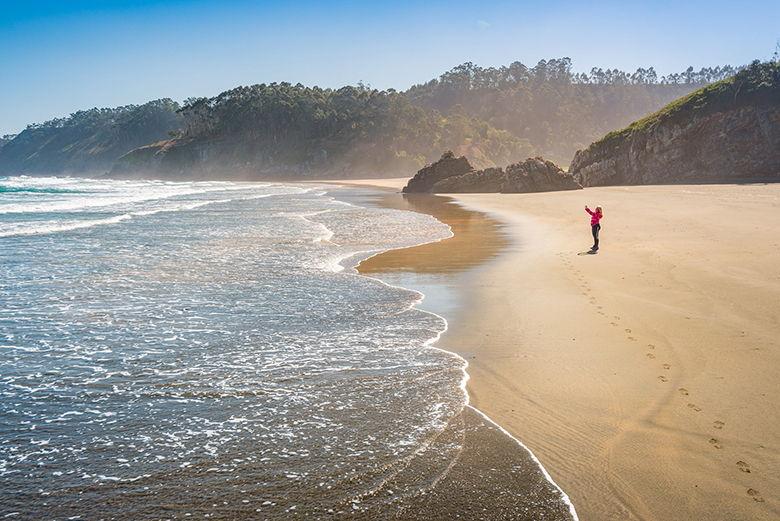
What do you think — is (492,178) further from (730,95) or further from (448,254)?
(448,254)

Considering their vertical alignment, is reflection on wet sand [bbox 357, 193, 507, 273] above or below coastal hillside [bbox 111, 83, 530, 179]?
below

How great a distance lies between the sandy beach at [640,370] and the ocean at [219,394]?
0.68 meters

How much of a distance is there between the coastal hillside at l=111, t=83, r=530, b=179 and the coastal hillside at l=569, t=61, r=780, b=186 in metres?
75.3

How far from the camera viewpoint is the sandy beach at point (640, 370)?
187 inches

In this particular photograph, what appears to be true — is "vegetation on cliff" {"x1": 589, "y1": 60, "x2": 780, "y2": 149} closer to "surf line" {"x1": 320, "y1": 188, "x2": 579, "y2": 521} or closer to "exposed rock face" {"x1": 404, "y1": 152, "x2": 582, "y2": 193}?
"exposed rock face" {"x1": 404, "y1": 152, "x2": 582, "y2": 193}

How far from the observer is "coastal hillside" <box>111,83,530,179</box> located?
448 feet

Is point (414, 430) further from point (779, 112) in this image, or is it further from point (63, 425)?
point (779, 112)

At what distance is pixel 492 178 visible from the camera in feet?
194

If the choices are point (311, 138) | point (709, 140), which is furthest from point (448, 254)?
point (311, 138)

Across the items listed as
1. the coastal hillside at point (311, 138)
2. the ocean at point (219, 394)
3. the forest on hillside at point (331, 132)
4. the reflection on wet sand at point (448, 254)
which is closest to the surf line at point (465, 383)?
Result: the ocean at point (219, 394)

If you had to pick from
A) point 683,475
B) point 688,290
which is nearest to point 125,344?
point 683,475

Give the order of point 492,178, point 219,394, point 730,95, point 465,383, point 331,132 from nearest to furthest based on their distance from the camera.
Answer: point 219,394
point 465,383
point 730,95
point 492,178
point 331,132

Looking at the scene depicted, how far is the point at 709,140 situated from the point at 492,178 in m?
21.0

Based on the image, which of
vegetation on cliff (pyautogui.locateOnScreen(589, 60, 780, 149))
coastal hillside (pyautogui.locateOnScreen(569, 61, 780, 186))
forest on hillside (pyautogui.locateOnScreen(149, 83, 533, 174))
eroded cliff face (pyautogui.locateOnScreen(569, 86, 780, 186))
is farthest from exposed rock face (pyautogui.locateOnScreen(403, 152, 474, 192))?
forest on hillside (pyautogui.locateOnScreen(149, 83, 533, 174))
